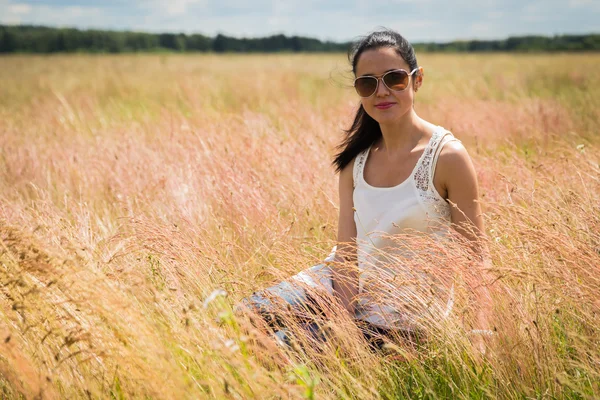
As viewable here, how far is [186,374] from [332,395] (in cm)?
51

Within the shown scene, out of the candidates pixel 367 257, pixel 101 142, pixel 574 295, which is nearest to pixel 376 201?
pixel 367 257

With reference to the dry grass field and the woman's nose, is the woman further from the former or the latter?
the dry grass field

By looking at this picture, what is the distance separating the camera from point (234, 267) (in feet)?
8.28

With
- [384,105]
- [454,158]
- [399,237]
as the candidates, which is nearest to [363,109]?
Answer: [384,105]

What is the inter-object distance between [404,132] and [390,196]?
1.10 ft

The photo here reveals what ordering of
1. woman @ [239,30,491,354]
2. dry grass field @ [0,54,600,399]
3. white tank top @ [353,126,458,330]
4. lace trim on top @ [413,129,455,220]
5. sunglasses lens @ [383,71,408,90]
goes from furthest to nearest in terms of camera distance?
sunglasses lens @ [383,71,408,90] < lace trim on top @ [413,129,455,220] < woman @ [239,30,491,354] < white tank top @ [353,126,458,330] < dry grass field @ [0,54,600,399]

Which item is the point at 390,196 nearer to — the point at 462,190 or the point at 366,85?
the point at 462,190

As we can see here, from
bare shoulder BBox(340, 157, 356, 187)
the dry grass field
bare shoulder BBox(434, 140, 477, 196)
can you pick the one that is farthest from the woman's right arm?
bare shoulder BBox(434, 140, 477, 196)

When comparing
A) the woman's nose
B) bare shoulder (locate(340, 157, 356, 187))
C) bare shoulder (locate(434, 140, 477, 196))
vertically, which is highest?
the woman's nose

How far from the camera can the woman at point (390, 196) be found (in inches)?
82.7

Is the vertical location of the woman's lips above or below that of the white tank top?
above

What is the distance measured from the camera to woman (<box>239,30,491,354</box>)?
2.10 metres

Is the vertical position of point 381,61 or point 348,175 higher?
point 381,61

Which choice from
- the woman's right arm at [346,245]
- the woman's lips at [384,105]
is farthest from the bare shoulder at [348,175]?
the woman's lips at [384,105]
